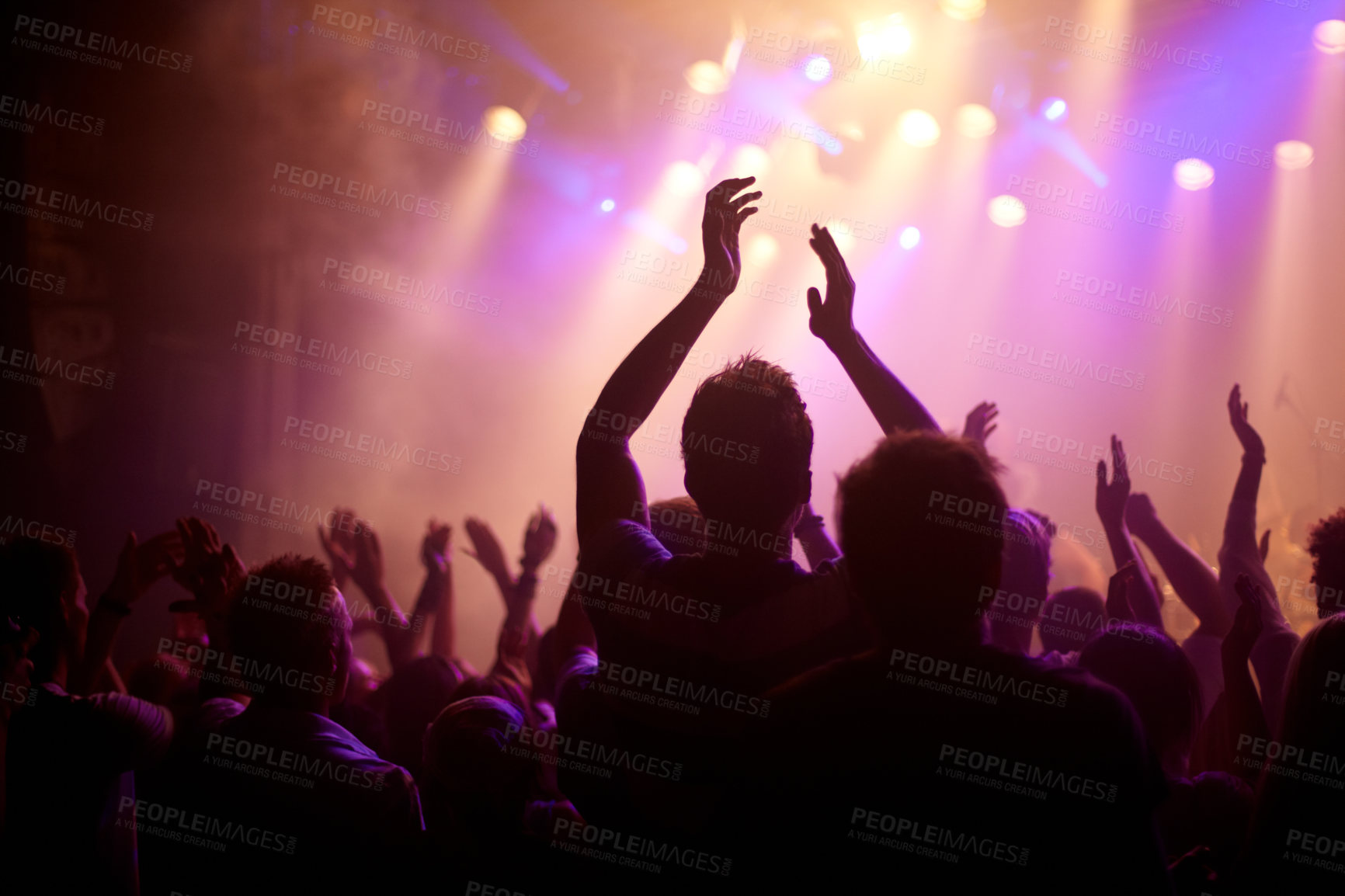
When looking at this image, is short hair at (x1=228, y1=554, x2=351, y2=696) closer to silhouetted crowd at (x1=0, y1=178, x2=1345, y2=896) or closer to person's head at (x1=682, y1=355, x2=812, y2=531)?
silhouetted crowd at (x1=0, y1=178, x2=1345, y2=896)

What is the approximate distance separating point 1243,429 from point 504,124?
6.55 m

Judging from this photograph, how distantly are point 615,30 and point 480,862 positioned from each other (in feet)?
22.4

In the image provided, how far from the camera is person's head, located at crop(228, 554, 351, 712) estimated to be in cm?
171

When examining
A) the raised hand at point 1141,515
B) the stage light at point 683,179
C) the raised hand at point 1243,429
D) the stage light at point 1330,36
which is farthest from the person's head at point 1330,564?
the stage light at point 683,179

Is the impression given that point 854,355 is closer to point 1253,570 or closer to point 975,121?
point 1253,570

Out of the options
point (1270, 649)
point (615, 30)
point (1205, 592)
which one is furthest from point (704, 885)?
point (615, 30)

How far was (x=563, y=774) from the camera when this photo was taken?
1.31 meters

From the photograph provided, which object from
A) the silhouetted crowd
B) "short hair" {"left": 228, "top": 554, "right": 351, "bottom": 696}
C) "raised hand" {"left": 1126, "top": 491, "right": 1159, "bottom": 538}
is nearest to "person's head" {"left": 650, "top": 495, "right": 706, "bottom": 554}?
the silhouetted crowd

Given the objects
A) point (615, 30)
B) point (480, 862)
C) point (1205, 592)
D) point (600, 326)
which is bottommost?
point (480, 862)

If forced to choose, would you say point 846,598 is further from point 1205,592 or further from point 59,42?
point 59,42

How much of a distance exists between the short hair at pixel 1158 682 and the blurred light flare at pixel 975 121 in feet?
22.4

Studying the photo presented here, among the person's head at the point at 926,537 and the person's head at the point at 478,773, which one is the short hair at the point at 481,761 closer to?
the person's head at the point at 478,773

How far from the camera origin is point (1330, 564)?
1831 millimetres

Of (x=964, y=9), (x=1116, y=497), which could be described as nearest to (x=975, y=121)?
(x=964, y=9)
